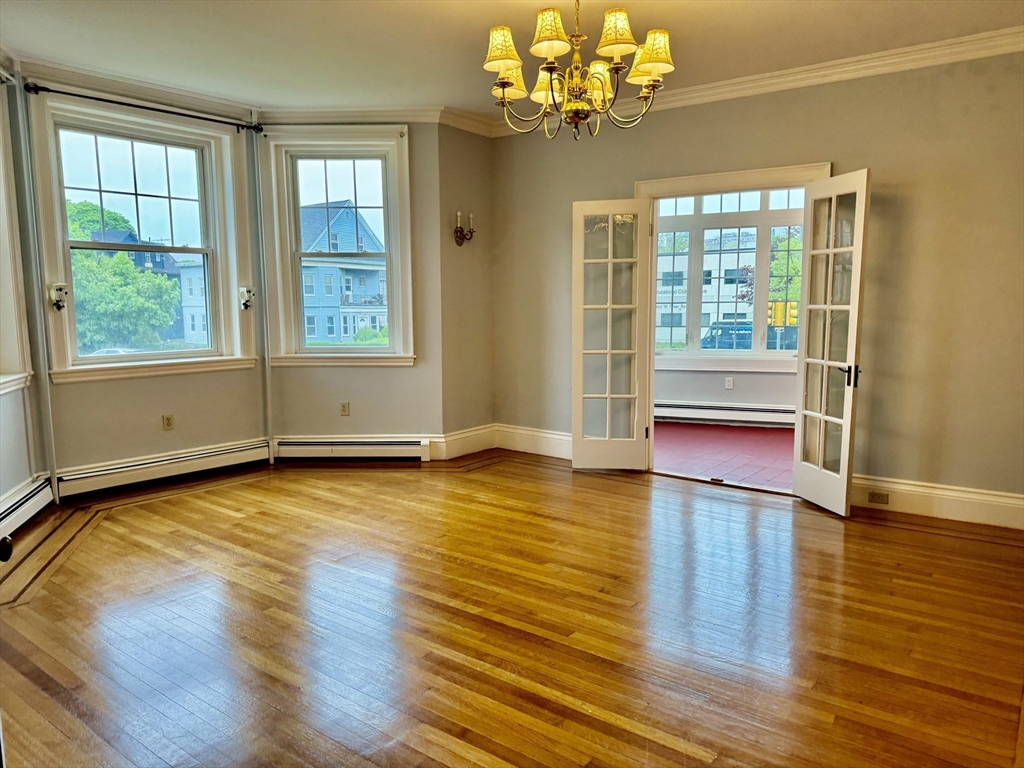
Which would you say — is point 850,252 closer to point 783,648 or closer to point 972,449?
point 972,449

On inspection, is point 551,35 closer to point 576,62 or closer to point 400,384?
point 576,62

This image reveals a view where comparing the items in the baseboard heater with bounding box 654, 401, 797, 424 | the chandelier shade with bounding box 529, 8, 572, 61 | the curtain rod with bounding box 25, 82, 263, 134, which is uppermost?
the curtain rod with bounding box 25, 82, 263, 134

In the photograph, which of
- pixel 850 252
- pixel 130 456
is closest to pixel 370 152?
pixel 130 456

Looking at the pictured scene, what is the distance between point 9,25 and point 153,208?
1408 millimetres

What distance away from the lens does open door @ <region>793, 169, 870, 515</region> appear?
402 cm

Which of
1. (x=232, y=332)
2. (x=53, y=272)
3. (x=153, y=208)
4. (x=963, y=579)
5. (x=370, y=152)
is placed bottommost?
(x=963, y=579)

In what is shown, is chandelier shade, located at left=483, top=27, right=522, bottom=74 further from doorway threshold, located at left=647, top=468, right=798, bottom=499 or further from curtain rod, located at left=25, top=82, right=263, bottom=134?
doorway threshold, located at left=647, top=468, right=798, bottom=499

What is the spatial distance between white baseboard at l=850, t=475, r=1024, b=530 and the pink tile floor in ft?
1.88

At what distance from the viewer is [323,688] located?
2.34 meters

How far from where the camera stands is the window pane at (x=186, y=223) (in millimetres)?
4957

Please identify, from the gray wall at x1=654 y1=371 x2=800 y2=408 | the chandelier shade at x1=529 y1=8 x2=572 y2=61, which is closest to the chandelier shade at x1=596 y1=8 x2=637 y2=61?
the chandelier shade at x1=529 y1=8 x2=572 y2=61

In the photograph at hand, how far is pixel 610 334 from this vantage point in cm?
517

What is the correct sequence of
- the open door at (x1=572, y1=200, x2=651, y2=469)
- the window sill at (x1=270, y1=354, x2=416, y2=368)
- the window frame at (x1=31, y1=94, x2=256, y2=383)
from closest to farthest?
the window frame at (x1=31, y1=94, x2=256, y2=383)
the open door at (x1=572, y1=200, x2=651, y2=469)
the window sill at (x1=270, y1=354, x2=416, y2=368)

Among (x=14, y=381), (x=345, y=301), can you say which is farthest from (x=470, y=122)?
(x=14, y=381)
